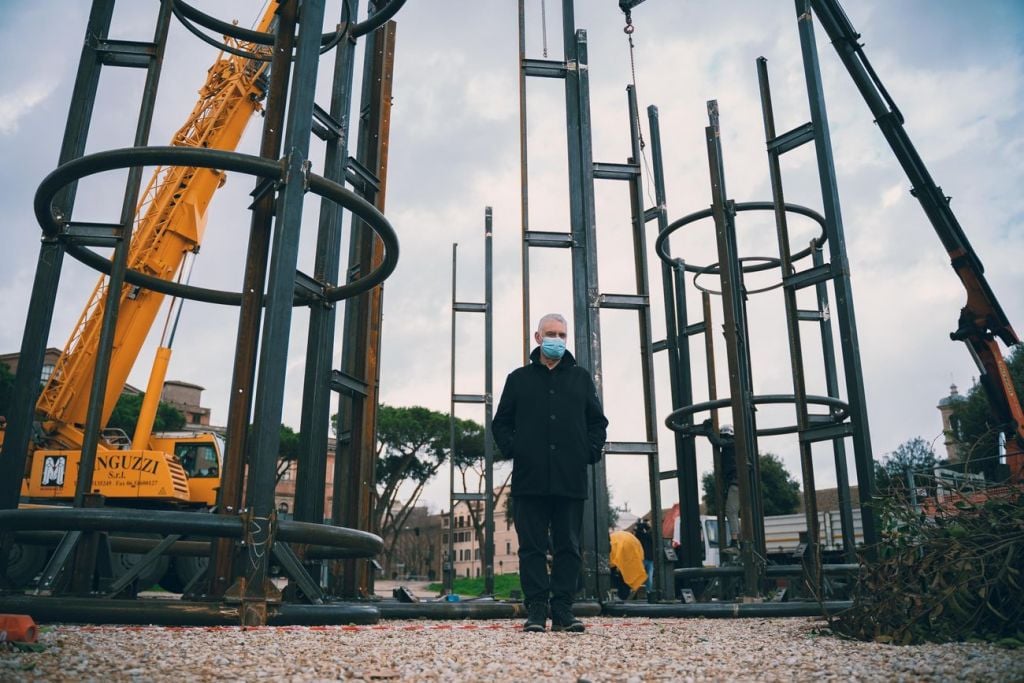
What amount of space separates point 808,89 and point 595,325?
3328 mm

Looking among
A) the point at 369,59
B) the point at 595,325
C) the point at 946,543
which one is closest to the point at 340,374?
the point at 595,325

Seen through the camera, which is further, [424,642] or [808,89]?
[808,89]

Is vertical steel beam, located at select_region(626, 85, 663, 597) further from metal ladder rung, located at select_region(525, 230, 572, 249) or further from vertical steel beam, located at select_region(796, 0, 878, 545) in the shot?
vertical steel beam, located at select_region(796, 0, 878, 545)

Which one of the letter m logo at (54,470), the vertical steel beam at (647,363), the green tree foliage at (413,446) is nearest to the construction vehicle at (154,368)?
the letter m logo at (54,470)

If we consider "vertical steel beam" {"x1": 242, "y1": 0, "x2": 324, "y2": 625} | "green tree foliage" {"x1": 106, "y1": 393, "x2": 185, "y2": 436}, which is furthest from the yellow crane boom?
"green tree foliage" {"x1": 106, "y1": 393, "x2": 185, "y2": 436}

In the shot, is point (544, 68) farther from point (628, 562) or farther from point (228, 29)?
point (628, 562)

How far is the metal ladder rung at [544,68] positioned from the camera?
7.75m

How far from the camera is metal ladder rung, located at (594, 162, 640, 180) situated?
763 centimetres

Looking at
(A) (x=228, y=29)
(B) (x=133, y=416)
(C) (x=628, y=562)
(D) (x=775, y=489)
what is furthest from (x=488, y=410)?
(D) (x=775, y=489)

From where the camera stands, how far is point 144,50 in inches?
205

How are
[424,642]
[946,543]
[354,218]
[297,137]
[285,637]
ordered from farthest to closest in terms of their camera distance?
[354,218], [297,137], [946,543], [424,642], [285,637]

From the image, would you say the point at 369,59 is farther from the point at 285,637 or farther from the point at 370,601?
the point at 285,637

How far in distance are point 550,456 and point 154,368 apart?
9656 mm

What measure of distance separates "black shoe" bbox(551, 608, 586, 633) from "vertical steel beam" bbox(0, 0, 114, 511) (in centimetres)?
280
